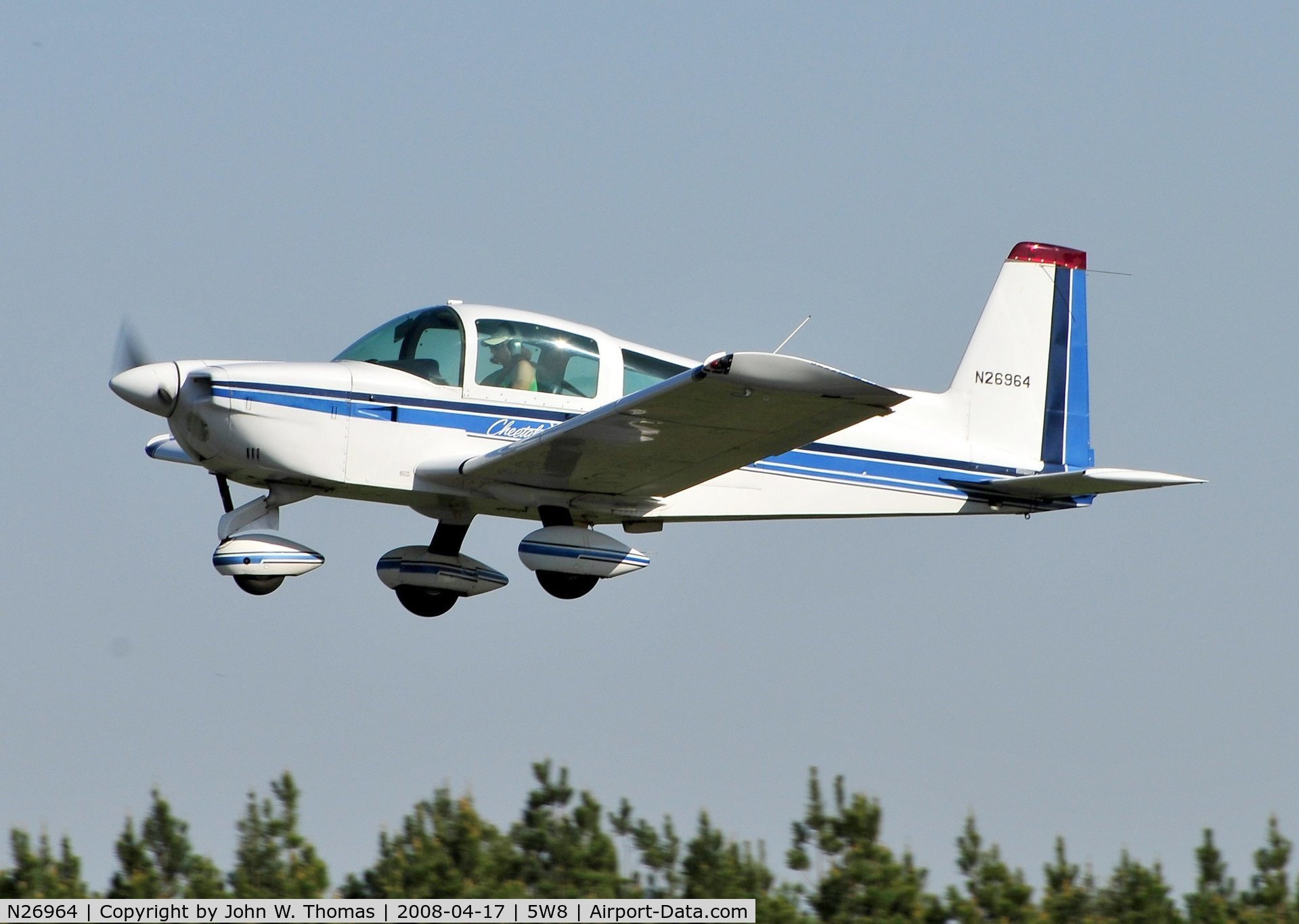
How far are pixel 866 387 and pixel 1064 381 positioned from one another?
4976 millimetres

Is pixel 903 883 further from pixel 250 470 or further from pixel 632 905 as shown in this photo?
pixel 250 470

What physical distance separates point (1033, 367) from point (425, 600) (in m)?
5.25

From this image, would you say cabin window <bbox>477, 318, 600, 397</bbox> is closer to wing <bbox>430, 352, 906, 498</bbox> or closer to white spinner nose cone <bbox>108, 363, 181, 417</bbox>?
wing <bbox>430, 352, 906, 498</bbox>

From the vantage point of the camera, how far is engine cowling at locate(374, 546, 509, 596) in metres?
11.9

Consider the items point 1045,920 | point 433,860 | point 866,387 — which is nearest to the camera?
point 866,387

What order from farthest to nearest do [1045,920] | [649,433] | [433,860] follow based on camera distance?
[433,860]
[1045,920]
[649,433]

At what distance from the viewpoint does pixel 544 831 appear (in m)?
16.0

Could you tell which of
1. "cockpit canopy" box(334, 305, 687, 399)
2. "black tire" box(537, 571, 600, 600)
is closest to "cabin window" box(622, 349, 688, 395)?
"cockpit canopy" box(334, 305, 687, 399)

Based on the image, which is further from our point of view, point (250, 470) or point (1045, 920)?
point (1045, 920)

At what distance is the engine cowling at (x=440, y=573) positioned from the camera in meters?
11.9

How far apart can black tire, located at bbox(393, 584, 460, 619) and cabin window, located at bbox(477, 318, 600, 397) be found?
6.04 feet

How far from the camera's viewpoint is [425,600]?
12.1m

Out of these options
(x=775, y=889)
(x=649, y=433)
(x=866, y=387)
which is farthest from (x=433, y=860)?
(x=866, y=387)

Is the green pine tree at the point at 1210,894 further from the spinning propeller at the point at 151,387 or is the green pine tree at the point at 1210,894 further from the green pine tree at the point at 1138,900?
the spinning propeller at the point at 151,387
